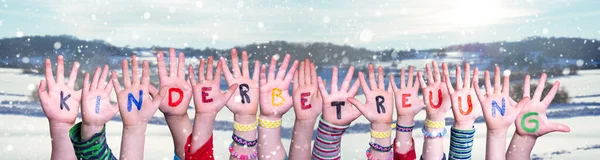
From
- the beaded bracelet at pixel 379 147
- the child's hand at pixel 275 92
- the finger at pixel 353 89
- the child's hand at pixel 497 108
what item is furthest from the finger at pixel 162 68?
the child's hand at pixel 497 108

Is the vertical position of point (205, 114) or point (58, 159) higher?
point (205, 114)

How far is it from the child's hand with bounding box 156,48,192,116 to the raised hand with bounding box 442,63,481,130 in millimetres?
1547

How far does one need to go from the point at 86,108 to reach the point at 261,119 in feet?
3.42

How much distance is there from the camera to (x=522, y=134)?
13.0ft

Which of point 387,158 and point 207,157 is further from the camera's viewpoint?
point 387,158

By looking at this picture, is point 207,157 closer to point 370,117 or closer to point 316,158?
point 316,158

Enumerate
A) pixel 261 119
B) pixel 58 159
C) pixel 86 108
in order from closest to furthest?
pixel 86 108
pixel 58 159
pixel 261 119

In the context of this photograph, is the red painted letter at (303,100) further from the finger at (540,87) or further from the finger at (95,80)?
the finger at (540,87)

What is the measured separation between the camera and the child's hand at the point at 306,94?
4172mm

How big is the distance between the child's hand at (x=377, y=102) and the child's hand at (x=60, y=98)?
166cm

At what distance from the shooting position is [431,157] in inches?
167

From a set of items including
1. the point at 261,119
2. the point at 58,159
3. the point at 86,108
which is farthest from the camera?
the point at 261,119

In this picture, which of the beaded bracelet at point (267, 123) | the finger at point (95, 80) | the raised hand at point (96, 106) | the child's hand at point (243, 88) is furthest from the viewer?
the beaded bracelet at point (267, 123)

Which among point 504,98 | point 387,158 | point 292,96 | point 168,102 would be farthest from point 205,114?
point 504,98
